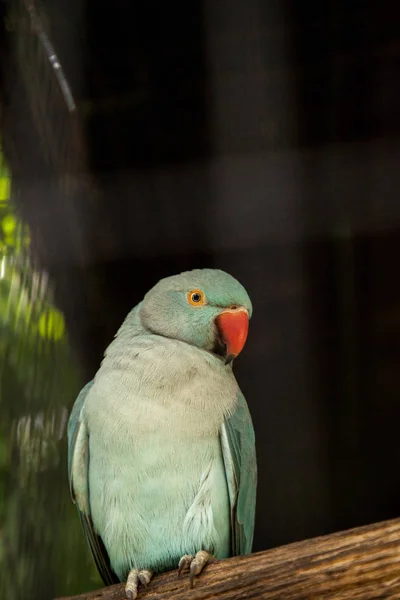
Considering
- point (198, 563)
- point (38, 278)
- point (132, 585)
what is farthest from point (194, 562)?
point (38, 278)

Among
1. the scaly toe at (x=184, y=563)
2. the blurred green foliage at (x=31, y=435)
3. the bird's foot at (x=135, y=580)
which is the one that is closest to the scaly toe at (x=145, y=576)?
the bird's foot at (x=135, y=580)

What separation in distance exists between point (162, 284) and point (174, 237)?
24 centimetres

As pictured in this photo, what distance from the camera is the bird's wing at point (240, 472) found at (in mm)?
1801

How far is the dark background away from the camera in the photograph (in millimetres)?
1953

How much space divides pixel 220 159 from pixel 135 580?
118cm

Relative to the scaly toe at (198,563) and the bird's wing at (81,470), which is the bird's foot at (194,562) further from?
the bird's wing at (81,470)

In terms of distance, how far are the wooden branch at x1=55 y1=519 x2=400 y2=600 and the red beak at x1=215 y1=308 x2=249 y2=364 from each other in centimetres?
66

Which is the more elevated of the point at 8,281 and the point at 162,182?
the point at 162,182

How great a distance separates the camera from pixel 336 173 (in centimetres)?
209

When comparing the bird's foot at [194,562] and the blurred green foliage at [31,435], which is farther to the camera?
the blurred green foliage at [31,435]

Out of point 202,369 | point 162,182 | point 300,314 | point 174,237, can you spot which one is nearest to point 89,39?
point 162,182

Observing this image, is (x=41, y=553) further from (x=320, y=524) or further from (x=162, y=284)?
(x=320, y=524)

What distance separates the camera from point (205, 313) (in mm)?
1976

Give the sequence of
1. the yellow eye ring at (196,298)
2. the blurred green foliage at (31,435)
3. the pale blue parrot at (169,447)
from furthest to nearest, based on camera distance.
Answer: the yellow eye ring at (196,298), the blurred green foliage at (31,435), the pale blue parrot at (169,447)
